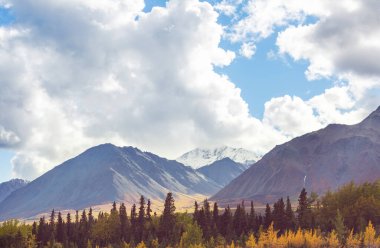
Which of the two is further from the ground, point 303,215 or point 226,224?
point 303,215

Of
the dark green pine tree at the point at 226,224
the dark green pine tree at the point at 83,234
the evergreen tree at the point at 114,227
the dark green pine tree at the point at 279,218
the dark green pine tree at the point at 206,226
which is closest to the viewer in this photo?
the dark green pine tree at the point at 206,226

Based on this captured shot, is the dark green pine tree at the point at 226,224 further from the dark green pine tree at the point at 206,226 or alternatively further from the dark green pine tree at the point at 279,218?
the dark green pine tree at the point at 279,218

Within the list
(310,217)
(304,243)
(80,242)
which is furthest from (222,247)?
(80,242)

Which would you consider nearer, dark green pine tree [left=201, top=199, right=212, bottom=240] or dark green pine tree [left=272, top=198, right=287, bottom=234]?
dark green pine tree [left=201, top=199, right=212, bottom=240]

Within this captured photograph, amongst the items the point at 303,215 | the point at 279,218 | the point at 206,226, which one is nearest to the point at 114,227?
the point at 206,226

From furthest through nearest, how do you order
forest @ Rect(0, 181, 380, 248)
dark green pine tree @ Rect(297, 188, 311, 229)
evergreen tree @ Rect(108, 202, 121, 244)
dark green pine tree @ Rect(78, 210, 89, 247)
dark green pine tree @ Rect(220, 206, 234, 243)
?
evergreen tree @ Rect(108, 202, 121, 244)
dark green pine tree @ Rect(78, 210, 89, 247)
dark green pine tree @ Rect(220, 206, 234, 243)
dark green pine tree @ Rect(297, 188, 311, 229)
forest @ Rect(0, 181, 380, 248)

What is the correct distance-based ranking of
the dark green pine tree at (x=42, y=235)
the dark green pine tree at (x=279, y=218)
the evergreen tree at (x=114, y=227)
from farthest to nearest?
the evergreen tree at (x=114, y=227)
the dark green pine tree at (x=42, y=235)
the dark green pine tree at (x=279, y=218)

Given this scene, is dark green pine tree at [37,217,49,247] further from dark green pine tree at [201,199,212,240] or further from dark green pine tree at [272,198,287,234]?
dark green pine tree at [272,198,287,234]

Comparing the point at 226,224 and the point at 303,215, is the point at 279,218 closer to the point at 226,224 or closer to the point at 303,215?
the point at 303,215

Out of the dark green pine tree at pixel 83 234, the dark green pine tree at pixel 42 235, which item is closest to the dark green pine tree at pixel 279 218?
the dark green pine tree at pixel 83 234

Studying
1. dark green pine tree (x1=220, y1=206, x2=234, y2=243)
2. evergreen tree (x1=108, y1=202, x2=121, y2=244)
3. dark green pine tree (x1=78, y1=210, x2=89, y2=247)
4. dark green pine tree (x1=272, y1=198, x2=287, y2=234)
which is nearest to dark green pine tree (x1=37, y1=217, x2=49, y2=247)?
dark green pine tree (x1=78, y1=210, x2=89, y2=247)

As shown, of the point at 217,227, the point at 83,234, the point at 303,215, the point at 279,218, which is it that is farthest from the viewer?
the point at 83,234

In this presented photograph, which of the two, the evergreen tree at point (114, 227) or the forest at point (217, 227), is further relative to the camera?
the evergreen tree at point (114, 227)

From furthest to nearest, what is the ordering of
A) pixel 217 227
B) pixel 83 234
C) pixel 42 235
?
1. pixel 83 234
2. pixel 42 235
3. pixel 217 227
